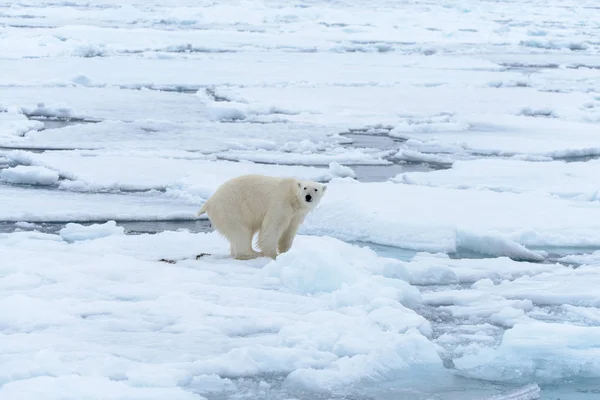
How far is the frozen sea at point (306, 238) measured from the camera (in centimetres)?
315

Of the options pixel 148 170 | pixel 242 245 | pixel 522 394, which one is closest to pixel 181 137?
pixel 148 170

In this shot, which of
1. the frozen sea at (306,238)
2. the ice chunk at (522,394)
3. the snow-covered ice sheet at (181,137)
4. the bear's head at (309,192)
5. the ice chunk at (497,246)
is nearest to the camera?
the ice chunk at (522,394)

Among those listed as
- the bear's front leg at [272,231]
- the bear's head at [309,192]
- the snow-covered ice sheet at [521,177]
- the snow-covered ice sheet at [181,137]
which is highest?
the bear's head at [309,192]

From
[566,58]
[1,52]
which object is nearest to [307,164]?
[1,52]

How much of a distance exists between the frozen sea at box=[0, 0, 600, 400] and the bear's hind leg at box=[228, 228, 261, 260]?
0.07m

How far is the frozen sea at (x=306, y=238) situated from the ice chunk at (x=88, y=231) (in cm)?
2

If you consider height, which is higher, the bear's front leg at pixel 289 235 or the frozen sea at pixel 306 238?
the bear's front leg at pixel 289 235

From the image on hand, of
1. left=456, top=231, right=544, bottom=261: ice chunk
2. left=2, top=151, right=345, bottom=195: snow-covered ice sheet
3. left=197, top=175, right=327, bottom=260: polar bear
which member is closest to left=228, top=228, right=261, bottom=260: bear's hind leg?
left=197, top=175, right=327, bottom=260: polar bear

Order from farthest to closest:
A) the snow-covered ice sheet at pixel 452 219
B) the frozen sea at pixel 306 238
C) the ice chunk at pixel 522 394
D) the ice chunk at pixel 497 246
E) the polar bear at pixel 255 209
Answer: the snow-covered ice sheet at pixel 452 219 < the ice chunk at pixel 497 246 < the polar bear at pixel 255 209 < the frozen sea at pixel 306 238 < the ice chunk at pixel 522 394

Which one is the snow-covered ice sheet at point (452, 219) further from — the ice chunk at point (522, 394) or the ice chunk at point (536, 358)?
the ice chunk at point (522, 394)

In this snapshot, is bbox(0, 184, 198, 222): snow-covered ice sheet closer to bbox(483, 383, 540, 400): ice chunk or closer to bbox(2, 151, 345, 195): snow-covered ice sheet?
bbox(2, 151, 345, 195): snow-covered ice sheet

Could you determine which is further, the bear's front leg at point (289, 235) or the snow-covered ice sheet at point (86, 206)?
the snow-covered ice sheet at point (86, 206)

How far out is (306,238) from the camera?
→ 5.07m

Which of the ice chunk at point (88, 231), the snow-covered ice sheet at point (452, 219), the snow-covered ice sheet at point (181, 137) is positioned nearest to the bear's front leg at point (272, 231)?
the snow-covered ice sheet at point (452, 219)
